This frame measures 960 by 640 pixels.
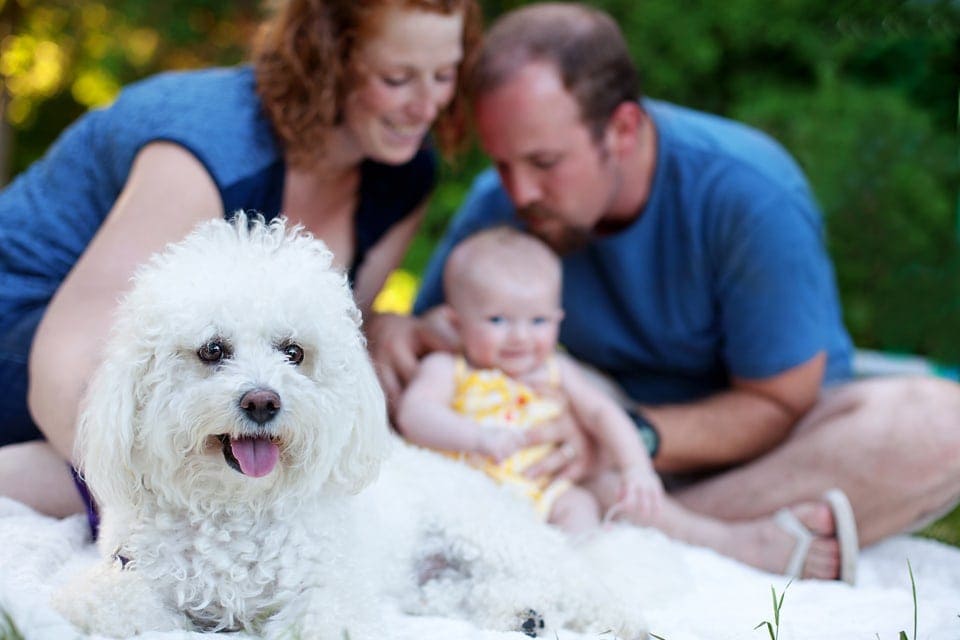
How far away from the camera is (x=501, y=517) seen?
2203 millimetres

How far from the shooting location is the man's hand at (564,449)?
2.77 metres

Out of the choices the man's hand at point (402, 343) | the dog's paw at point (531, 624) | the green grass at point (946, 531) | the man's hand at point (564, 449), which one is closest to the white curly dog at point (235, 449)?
the dog's paw at point (531, 624)

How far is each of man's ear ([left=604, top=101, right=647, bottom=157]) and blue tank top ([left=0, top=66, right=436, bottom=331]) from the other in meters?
1.07

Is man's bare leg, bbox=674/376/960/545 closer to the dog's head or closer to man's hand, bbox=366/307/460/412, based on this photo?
man's hand, bbox=366/307/460/412

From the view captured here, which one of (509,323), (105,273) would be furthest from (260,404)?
(509,323)

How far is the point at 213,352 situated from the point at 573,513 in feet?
4.25

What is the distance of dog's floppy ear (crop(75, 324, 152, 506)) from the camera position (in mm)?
1692

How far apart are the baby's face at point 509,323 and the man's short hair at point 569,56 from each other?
2.23 ft

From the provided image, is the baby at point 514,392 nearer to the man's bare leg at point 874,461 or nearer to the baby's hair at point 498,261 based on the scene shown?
the baby's hair at point 498,261

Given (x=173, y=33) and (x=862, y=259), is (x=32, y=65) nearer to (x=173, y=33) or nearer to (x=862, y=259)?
(x=173, y=33)

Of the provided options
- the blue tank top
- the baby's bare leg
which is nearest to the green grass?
the baby's bare leg

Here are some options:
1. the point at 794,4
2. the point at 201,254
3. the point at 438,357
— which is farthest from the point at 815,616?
the point at 794,4

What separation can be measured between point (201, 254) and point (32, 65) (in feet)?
16.3

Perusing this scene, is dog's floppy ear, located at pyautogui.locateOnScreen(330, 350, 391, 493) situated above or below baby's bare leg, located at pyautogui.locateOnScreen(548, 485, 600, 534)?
above
